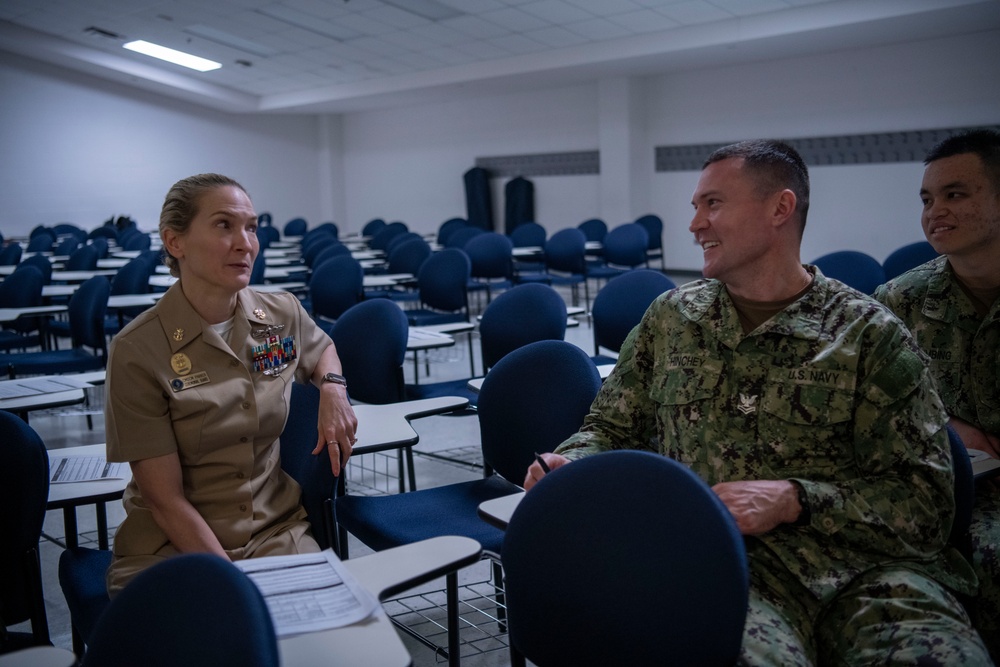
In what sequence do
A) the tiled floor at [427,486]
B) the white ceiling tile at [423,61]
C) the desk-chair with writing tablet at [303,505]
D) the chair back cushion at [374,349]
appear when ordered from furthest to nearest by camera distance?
1. the white ceiling tile at [423,61]
2. the chair back cushion at [374,349]
3. the tiled floor at [427,486]
4. the desk-chair with writing tablet at [303,505]

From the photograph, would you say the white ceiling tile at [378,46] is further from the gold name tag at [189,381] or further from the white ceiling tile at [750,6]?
the gold name tag at [189,381]

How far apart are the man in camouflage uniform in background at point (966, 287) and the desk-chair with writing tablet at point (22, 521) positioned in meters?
2.25

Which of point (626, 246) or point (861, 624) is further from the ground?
point (626, 246)

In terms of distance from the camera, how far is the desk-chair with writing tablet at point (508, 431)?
7.47 feet

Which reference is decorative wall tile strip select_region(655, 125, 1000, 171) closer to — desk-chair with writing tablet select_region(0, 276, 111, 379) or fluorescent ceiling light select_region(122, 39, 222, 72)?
desk-chair with writing tablet select_region(0, 276, 111, 379)

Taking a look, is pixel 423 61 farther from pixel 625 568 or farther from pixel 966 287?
pixel 625 568

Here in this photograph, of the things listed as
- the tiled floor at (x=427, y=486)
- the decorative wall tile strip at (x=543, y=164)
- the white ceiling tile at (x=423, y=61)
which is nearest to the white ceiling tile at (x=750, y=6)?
the decorative wall tile strip at (x=543, y=164)

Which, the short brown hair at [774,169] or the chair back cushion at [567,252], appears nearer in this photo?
the short brown hair at [774,169]

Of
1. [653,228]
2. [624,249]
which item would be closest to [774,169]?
[624,249]

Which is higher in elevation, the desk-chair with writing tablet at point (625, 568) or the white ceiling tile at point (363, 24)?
the white ceiling tile at point (363, 24)

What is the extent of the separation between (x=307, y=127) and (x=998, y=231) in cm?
1681

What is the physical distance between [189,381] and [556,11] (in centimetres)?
852

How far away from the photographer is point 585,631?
1341 millimetres

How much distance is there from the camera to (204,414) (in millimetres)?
1798
